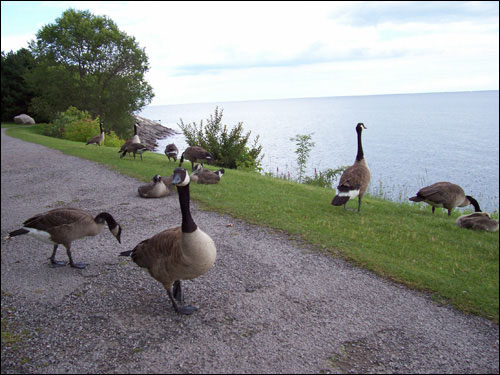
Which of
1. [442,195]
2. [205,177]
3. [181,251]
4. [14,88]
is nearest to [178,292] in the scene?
[181,251]

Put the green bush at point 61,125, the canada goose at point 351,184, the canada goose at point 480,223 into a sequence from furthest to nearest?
1. the green bush at point 61,125
2. the canada goose at point 351,184
3. the canada goose at point 480,223

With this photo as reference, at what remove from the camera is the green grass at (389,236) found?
5.65 m

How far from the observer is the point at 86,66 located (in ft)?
133

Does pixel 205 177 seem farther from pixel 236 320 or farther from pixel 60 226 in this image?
pixel 236 320

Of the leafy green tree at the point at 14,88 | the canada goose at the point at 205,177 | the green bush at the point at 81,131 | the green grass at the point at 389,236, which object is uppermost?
the leafy green tree at the point at 14,88

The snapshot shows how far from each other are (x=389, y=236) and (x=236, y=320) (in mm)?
4814

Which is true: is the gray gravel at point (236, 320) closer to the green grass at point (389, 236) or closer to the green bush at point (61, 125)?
the green grass at point (389, 236)

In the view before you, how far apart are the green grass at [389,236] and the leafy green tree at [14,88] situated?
46.1 meters

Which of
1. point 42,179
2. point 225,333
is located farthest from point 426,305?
point 42,179

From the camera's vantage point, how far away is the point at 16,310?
545cm

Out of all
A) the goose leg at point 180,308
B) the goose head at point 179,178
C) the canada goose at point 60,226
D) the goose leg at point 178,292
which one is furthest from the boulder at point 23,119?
the goose head at point 179,178

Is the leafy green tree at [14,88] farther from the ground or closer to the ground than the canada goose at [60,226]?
farther from the ground

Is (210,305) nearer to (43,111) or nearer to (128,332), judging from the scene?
(128,332)

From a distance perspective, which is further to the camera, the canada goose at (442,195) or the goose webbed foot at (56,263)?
the canada goose at (442,195)
